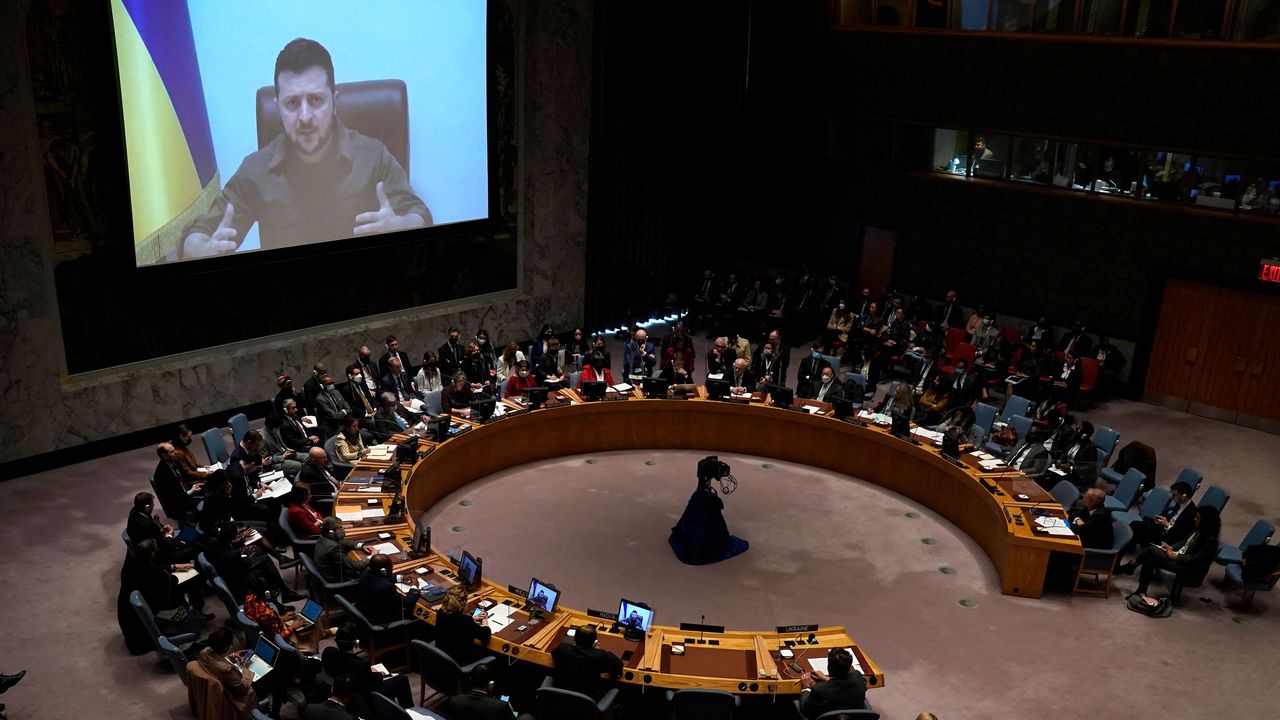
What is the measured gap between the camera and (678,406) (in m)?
14.0

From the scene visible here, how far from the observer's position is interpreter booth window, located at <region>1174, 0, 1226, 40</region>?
1482cm

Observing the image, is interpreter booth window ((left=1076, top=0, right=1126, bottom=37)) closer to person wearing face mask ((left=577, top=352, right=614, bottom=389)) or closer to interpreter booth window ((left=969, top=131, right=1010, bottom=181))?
interpreter booth window ((left=969, top=131, right=1010, bottom=181))

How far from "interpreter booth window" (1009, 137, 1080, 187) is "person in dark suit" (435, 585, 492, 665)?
12.8 meters

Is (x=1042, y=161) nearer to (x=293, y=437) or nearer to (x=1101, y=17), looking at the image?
(x=1101, y=17)

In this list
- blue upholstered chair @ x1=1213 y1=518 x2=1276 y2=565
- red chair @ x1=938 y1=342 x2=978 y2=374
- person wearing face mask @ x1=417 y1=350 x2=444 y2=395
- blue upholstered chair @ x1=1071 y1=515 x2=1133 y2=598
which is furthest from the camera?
red chair @ x1=938 y1=342 x2=978 y2=374

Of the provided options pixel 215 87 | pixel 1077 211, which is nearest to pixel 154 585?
pixel 215 87

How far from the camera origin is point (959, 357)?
16.6 m

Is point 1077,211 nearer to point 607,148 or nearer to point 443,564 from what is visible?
point 607,148

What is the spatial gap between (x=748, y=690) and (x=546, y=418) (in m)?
6.20

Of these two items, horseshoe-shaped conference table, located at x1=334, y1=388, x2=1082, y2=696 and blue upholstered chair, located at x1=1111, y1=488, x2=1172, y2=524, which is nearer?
horseshoe-shaped conference table, located at x1=334, y1=388, x2=1082, y2=696

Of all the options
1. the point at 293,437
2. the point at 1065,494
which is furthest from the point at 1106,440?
the point at 293,437

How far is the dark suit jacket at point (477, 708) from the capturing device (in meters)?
7.13

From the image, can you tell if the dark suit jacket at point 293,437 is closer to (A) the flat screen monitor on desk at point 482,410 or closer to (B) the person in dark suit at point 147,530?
(A) the flat screen monitor on desk at point 482,410

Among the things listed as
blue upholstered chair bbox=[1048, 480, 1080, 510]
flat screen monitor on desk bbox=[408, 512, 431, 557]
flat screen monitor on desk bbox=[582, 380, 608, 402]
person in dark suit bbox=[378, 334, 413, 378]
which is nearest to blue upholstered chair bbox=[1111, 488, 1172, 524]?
blue upholstered chair bbox=[1048, 480, 1080, 510]
